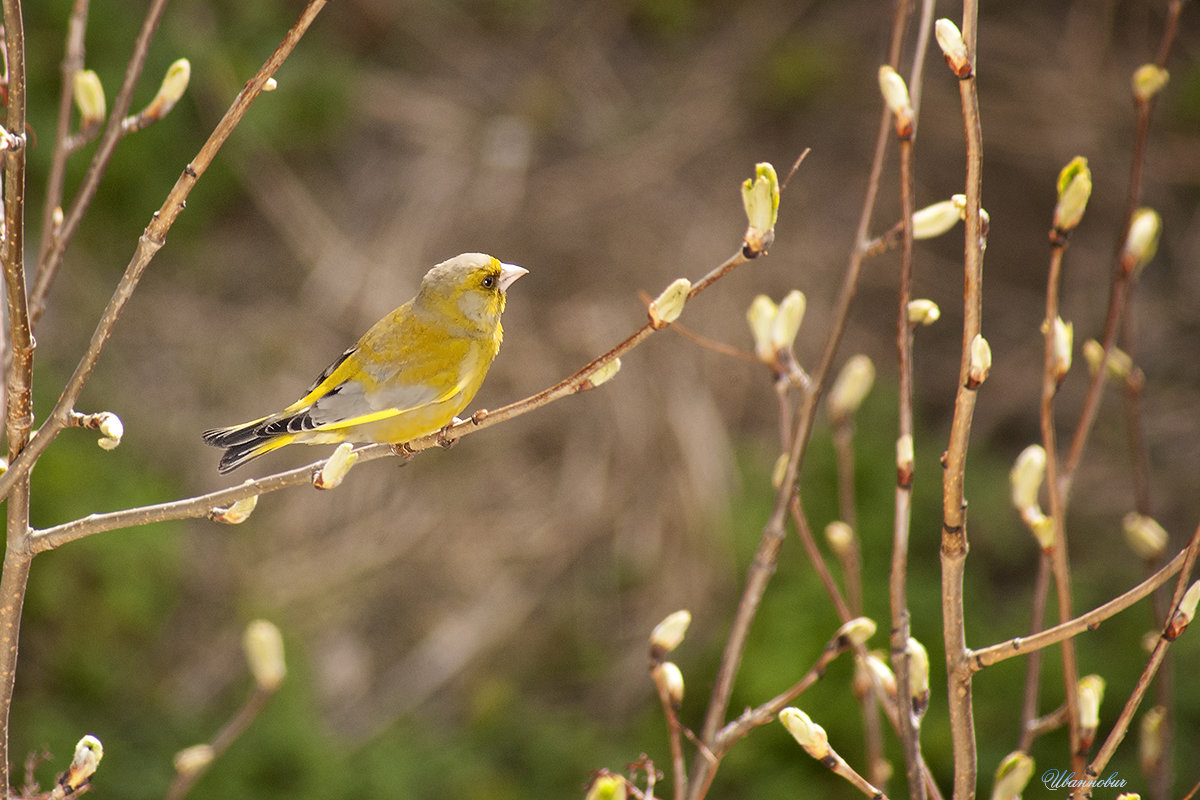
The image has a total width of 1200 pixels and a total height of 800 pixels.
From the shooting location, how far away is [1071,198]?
1.06 meters

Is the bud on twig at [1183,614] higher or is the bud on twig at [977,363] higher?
the bud on twig at [977,363]

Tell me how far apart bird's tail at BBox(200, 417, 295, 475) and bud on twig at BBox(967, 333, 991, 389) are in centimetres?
75

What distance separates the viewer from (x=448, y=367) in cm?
139

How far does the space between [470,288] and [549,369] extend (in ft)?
6.95

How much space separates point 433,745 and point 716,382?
1.42 meters

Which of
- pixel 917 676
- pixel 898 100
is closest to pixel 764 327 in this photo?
pixel 898 100

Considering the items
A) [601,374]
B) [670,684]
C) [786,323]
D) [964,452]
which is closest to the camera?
[964,452]

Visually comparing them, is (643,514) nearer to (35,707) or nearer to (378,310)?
(378,310)

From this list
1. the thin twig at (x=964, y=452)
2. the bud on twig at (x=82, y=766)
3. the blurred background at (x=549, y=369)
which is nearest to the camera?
the thin twig at (x=964, y=452)

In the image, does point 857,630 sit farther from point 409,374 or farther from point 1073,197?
point 409,374

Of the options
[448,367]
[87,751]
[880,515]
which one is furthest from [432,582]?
[87,751]

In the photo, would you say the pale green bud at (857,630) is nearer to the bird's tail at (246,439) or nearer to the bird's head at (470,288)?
the bird's head at (470,288)

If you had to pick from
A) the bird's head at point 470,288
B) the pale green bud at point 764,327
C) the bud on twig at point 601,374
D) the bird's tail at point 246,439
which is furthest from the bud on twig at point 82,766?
the pale green bud at point 764,327

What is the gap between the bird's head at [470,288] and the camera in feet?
4.40
